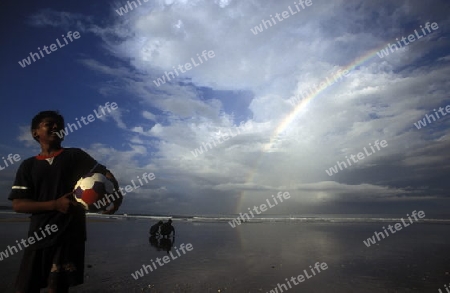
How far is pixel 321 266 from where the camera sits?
11.9m

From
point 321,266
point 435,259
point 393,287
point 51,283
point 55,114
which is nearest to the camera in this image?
point 51,283

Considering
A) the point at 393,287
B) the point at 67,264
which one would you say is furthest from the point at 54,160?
the point at 393,287

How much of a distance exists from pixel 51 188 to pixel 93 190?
47 centimetres

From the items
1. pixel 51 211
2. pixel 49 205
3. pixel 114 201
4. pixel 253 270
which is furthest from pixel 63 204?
pixel 253 270

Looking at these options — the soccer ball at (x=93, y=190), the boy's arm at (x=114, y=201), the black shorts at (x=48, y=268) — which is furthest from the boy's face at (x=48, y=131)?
the black shorts at (x=48, y=268)

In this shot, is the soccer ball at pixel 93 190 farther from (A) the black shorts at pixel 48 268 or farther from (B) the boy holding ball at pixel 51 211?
(A) the black shorts at pixel 48 268

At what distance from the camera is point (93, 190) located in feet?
10.0

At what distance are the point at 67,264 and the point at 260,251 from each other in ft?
45.6

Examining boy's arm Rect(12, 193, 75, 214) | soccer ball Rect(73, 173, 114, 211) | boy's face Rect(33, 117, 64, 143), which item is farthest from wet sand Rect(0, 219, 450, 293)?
boy's face Rect(33, 117, 64, 143)

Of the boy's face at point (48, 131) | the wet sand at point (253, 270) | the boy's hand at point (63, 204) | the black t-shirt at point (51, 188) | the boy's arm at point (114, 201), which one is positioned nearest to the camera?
the boy's hand at point (63, 204)

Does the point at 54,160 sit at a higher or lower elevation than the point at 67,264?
higher

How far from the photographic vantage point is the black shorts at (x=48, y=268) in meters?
2.83

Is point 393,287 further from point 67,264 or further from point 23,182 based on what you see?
point 23,182

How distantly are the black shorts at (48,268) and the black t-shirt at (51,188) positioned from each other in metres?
0.10
